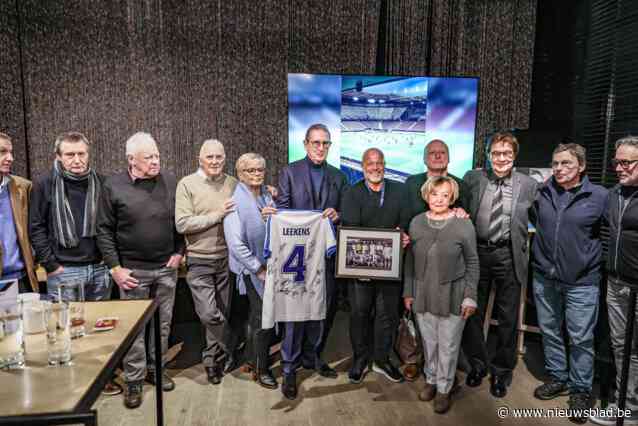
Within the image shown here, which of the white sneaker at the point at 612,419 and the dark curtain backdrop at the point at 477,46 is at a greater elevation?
the dark curtain backdrop at the point at 477,46

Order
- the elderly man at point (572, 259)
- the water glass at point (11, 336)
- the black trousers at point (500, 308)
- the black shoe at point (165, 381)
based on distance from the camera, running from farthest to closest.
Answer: the black shoe at point (165, 381), the black trousers at point (500, 308), the elderly man at point (572, 259), the water glass at point (11, 336)

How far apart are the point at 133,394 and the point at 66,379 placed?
1710mm

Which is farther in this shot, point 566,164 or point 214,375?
point 214,375

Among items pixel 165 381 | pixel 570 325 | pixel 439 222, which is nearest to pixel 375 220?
pixel 439 222

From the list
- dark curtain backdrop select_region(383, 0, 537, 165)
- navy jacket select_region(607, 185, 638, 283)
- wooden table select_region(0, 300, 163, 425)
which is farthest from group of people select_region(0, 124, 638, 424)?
dark curtain backdrop select_region(383, 0, 537, 165)

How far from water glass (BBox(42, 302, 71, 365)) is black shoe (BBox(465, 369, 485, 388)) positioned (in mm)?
2615

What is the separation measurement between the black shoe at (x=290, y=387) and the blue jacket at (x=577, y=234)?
5.87 ft

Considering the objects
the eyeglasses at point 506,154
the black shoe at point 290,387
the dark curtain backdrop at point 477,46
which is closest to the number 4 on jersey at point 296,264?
the black shoe at point 290,387

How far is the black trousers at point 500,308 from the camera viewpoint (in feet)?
9.72

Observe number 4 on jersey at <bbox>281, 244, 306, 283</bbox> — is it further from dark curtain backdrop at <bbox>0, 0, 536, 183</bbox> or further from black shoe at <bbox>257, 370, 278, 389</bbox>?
dark curtain backdrop at <bbox>0, 0, 536, 183</bbox>

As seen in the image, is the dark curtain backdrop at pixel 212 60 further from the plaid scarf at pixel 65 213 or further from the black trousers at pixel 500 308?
the black trousers at pixel 500 308

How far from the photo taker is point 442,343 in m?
2.76

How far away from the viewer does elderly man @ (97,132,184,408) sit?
9.22 ft

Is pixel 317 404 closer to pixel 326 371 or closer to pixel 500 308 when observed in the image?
pixel 326 371
